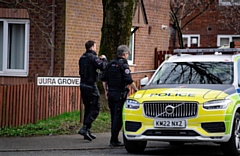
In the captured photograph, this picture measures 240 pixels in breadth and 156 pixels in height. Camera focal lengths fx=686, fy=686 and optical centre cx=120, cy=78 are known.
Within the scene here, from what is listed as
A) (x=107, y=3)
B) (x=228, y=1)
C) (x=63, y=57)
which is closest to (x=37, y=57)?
(x=63, y=57)

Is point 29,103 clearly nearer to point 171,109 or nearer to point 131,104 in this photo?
point 131,104

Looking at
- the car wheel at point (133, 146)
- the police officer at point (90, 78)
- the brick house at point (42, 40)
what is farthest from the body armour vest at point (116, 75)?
the brick house at point (42, 40)

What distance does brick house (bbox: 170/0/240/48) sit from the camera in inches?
1369

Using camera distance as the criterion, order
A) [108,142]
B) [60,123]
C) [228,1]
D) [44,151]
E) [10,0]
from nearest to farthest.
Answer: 1. [44,151]
2. [108,142]
3. [60,123]
4. [10,0]
5. [228,1]

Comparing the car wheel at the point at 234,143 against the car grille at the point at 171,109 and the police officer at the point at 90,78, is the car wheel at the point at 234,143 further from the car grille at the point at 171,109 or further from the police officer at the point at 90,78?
the police officer at the point at 90,78

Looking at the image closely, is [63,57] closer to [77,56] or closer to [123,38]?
[77,56]

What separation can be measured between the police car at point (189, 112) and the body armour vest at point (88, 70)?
146cm

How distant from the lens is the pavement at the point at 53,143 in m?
12.7

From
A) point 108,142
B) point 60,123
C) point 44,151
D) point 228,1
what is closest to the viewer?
point 44,151

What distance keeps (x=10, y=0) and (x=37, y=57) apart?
1790 millimetres

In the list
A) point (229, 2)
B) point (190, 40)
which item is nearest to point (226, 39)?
point (229, 2)

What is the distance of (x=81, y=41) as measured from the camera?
2048cm

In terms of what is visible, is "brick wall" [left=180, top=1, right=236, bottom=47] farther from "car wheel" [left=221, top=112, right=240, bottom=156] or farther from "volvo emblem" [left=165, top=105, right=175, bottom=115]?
"volvo emblem" [left=165, top=105, right=175, bottom=115]

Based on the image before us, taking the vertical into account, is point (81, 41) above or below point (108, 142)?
above
